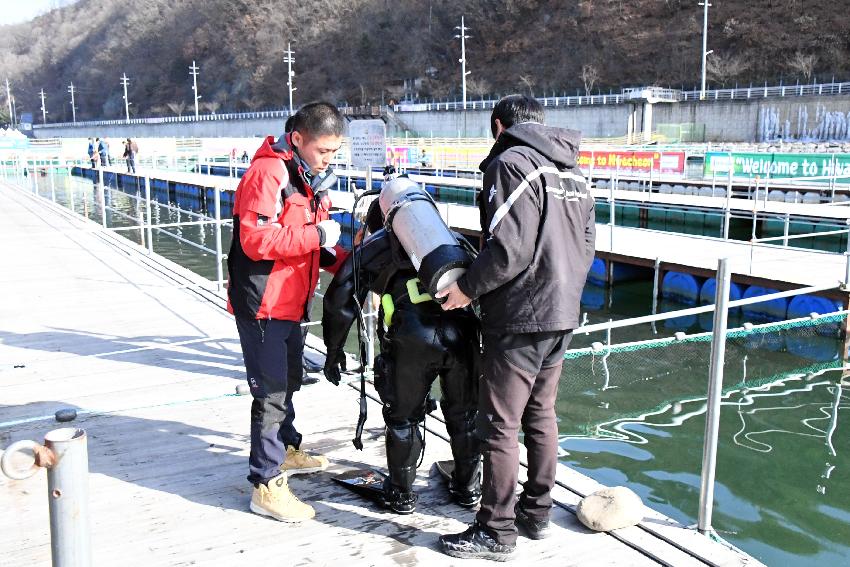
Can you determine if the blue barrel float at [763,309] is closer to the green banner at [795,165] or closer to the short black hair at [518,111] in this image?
the green banner at [795,165]

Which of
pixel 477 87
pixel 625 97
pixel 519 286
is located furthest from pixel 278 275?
pixel 477 87

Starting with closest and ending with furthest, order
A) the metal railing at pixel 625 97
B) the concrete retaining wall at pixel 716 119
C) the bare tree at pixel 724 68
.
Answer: the concrete retaining wall at pixel 716 119 < the metal railing at pixel 625 97 < the bare tree at pixel 724 68

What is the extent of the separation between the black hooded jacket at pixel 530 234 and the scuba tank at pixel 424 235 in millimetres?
93

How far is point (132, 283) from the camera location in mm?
8953

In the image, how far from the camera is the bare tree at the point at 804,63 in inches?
1857

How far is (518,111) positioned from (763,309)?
947cm

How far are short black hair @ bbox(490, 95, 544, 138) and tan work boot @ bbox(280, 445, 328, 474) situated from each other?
1.84m

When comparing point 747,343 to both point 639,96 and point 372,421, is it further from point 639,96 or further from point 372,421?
point 639,96

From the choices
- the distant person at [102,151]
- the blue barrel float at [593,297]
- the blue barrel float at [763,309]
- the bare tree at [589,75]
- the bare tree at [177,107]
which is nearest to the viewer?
the blue barrel float at [763,309]

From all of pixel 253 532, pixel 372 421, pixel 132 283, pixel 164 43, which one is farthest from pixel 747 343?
pixel 164 43

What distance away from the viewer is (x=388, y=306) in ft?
10.3

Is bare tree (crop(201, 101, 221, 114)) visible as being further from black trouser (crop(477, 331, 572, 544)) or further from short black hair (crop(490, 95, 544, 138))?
black trouser (crop(477, 331, 572, 544))

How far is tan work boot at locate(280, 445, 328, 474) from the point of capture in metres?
3.69

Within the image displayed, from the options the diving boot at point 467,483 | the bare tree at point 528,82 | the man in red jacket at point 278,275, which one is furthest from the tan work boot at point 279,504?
the bare tree at point 528,82
